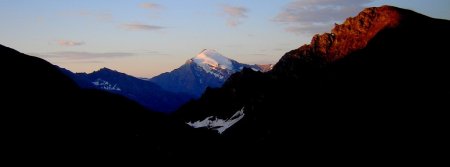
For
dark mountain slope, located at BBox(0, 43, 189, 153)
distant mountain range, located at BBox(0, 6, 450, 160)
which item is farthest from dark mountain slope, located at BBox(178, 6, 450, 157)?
dark mountain slope, located at BBox(0, 43, 189, 153)

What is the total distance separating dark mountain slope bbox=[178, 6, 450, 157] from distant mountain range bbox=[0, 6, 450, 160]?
352 mm

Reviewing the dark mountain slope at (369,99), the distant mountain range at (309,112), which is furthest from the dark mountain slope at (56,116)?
the dark mountain slope at (369,99)

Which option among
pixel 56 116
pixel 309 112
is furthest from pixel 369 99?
pixel 56 116

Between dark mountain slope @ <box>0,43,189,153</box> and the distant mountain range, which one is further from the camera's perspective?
the distant mountain range

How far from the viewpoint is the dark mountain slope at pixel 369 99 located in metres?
122

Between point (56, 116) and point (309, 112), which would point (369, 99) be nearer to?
point (309, 112)

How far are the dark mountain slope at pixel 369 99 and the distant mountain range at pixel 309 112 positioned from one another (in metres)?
0.35

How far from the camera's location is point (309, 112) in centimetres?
15900

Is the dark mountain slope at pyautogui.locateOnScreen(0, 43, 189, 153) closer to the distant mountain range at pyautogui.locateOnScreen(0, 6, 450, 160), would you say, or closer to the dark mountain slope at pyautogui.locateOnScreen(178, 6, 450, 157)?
the distant mountain range at pyautogui.locateOnScreen(0, 6, 450, 160)

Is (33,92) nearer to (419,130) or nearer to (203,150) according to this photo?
(203,150)

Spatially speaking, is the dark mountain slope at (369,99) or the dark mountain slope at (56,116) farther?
the dark mountain slope at (369,99)

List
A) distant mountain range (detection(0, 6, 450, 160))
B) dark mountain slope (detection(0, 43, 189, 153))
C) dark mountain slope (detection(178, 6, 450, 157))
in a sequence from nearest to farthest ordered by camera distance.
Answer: dark mountain slope (detection(0, 43, 189, 153)), distant mountain range (detection(0, 6, 450, 160)), dark mountain slope (detection(178, 6, 450, 157))

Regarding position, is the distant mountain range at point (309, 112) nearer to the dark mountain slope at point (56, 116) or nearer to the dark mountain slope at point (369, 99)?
the dark mountain slope at point (56, 116)

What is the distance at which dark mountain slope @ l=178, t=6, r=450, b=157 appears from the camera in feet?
402
